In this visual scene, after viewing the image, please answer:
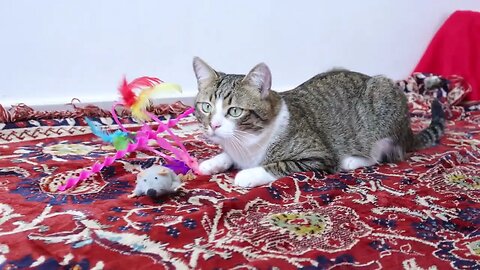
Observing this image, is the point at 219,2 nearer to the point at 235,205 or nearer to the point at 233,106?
the point at 233,106

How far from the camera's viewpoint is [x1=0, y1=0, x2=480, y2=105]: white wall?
203cm

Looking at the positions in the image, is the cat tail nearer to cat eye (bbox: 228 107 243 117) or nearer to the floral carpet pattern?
the floral carpet pattern

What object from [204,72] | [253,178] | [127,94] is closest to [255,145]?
[253,178]

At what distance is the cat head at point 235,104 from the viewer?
1317 mm

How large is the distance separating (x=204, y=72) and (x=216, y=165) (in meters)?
0.28

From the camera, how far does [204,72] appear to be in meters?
1.43

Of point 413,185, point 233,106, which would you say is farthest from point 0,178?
point 413,185

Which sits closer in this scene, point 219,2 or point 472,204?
point 472,204

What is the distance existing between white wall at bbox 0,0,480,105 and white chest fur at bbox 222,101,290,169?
1.00m

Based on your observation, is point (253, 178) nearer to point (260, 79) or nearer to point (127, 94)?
point (260, 79)

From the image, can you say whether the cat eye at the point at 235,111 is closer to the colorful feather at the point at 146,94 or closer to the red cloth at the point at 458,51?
the colorful feather at the point at 146,94

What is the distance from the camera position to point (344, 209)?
1.17 metres

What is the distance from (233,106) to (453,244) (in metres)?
0.63

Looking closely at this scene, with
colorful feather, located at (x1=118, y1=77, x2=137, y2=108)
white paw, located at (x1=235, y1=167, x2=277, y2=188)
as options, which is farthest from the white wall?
white paw, located at (x1=235, y1=167, x2=277, y2=188)
